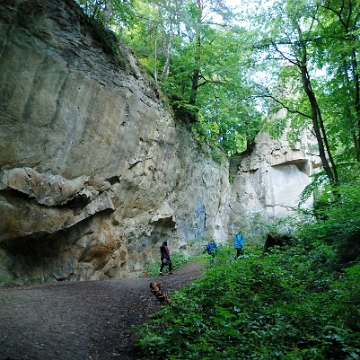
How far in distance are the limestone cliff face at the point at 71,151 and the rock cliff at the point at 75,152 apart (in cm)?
3

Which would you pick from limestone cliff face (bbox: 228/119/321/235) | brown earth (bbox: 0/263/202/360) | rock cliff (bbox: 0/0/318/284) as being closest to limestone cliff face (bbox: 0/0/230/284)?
rock cliff (bbox: 0/0/318/284)

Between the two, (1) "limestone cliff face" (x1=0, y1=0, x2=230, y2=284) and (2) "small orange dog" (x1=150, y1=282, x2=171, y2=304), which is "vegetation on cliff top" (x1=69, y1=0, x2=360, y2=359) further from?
(1) "limestone cliff face" (x1=0, y1=0, x2=230, y2=284)

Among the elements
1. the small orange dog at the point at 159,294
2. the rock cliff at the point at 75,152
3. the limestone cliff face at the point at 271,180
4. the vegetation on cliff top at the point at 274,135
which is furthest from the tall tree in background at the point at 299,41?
the limestone cliff face at the point at 271,180

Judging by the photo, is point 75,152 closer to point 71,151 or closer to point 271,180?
point 71,151

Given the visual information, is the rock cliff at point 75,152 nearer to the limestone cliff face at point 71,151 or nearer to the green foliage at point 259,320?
the limestone cliff face at point 71,151

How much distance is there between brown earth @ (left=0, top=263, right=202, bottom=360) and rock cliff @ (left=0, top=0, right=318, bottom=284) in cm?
214

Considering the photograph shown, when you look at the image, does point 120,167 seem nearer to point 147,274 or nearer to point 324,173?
point 147,274

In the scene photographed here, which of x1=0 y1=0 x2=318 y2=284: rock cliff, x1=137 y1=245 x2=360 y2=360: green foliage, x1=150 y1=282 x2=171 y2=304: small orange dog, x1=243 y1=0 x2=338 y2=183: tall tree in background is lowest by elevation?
x1=150 y1=282 x2=171 y2=304: small orange dog

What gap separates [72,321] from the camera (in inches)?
204

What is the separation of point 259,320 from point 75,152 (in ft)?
24.9

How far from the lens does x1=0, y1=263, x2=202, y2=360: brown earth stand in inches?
159

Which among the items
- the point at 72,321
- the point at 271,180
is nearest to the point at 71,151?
the point at 72,321

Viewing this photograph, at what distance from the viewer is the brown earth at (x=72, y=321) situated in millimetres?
4031

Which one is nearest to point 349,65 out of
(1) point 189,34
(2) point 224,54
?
(2) point 224,54
